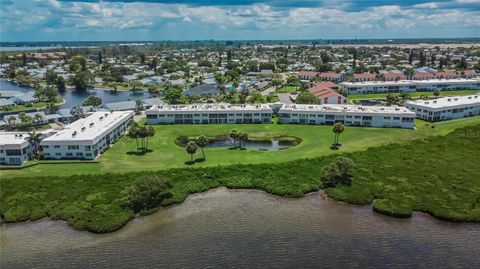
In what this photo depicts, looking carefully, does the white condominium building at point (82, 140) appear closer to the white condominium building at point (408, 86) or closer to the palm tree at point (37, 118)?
the palm tree at point (37, 118)

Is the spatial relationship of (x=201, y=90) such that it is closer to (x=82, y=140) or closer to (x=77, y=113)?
(x=77, y=113)

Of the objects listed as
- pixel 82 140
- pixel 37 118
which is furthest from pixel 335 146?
pixel 37 118

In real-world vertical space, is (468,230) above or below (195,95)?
below

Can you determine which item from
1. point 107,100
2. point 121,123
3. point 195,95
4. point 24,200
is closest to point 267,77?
point 195,95

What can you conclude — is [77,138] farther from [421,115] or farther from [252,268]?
[421,115]

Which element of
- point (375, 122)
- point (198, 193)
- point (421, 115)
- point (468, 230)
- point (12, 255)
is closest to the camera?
point (12, 255)

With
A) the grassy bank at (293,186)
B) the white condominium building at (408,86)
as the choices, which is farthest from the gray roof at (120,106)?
the white condominium building at (408,86)

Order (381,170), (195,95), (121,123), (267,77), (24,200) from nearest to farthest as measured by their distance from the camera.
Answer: (24,200) < (381,170) < (121,123) < (195,95) < (267,77)
